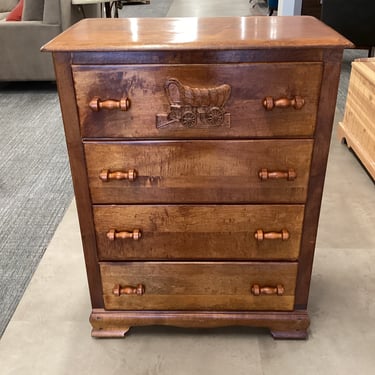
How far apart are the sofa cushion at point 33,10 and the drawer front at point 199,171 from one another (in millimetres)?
2913

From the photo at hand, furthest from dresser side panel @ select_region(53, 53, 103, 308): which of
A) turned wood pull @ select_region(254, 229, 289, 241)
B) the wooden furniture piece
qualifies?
the wooden furniture piece

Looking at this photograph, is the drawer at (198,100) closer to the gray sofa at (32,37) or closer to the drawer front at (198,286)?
the drawer front at (198,286)

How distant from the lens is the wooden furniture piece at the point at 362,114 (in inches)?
91.4

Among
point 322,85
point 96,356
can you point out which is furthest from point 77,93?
point 96,356

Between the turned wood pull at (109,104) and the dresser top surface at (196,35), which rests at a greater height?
the dresser top surface at (196,35)

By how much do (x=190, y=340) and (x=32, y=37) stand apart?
116 inches

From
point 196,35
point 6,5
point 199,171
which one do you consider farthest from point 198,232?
point 6,5

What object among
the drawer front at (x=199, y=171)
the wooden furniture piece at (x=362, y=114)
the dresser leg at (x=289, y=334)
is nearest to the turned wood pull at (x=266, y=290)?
the dresser leg at (x=289, y=334)

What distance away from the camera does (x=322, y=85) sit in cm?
107

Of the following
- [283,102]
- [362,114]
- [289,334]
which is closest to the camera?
[283,102]

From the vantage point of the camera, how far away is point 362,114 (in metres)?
2.44

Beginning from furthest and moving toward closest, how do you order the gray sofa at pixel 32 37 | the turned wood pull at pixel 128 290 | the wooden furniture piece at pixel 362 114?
the gray sofa at pixel 32 37 < the wooden furniture piece at pixel 362 114 < the turned wood pull at pixel 128 290

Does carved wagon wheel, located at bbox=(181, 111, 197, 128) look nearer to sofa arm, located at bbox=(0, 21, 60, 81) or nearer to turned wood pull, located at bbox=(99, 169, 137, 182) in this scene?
turned wood pull, located at bbox=(99, 169, 137, 182)

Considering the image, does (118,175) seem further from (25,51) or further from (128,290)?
(25,51)
